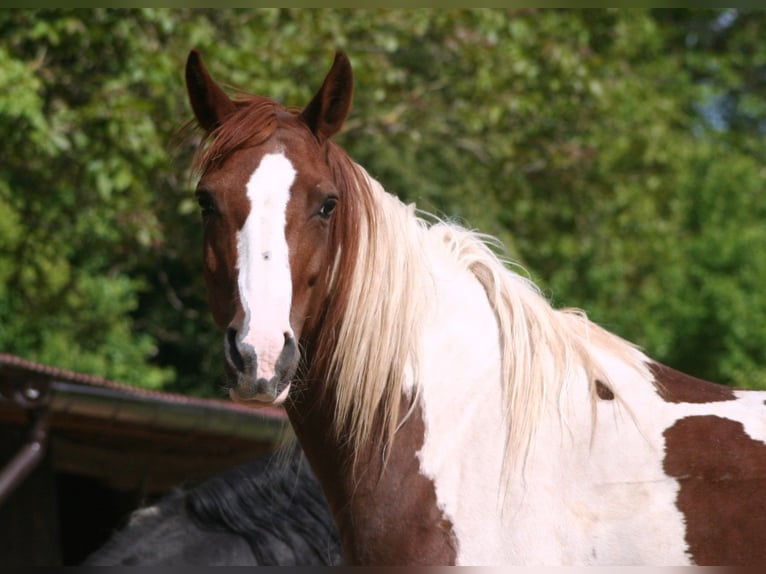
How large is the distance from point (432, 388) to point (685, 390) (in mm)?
619

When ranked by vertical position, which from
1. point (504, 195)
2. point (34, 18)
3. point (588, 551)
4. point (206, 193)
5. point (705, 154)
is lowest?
point (588, 551)

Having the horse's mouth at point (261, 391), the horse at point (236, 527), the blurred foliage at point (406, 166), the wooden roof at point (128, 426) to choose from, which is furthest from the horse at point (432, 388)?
the wooden roof at point (128, 426)

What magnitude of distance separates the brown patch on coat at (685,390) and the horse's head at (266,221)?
868 millimetres

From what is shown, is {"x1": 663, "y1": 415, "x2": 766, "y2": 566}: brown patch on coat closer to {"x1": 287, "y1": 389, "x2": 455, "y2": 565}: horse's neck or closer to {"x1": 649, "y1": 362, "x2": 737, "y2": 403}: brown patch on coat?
{"x1": 649, "y1": 362, "x2": 737, "y2": 403}: brown patch on coat

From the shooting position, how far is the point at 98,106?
611 centimetres

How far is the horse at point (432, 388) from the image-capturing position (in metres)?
2.45

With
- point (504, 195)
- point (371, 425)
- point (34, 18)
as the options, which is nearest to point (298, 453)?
point (371, 425)

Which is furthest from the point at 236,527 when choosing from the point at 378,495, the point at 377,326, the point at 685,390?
the point at 685,390

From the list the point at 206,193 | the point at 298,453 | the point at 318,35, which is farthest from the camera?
the point at 318,35

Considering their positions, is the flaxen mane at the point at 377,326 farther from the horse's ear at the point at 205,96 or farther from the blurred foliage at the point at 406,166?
the blurred foliage at the point at 406,166

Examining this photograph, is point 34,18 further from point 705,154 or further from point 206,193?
point 705,154

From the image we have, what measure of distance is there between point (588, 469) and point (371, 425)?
0.52 m

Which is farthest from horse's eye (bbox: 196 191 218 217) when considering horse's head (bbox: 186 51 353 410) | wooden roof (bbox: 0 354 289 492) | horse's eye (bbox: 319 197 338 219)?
wooden roof (bbox: 0 354 289 492)

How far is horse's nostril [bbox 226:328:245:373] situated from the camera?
Result: 2.35 metres
